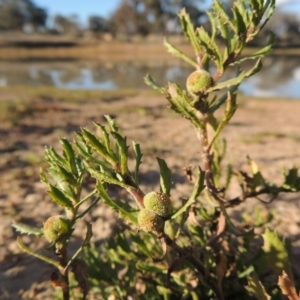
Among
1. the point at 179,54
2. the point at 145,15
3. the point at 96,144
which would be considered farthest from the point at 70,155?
the point at 145,15

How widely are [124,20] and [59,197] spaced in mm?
45253

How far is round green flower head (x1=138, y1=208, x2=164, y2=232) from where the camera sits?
2.65 feet

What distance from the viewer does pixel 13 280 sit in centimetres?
184

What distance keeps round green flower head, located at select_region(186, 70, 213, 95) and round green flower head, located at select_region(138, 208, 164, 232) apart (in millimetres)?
→ 361

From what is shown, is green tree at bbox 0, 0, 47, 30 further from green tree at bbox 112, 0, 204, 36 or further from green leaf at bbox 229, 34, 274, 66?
green leaf at bbox 229, 34, 274, 66

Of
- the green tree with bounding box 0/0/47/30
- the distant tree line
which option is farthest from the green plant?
the green tree with bounding box 0/0/47/30

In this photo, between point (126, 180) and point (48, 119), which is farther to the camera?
point (48, 119)

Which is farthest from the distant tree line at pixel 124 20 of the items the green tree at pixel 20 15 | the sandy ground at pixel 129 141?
the sandy ground at pixel 129 141

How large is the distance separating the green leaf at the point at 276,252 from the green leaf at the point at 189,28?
592 mm

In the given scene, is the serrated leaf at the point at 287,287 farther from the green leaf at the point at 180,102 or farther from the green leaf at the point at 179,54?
the green leaf at the point at 179,54

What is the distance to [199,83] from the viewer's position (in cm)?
100

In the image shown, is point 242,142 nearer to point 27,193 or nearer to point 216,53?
point 27,193

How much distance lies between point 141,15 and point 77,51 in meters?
11.6

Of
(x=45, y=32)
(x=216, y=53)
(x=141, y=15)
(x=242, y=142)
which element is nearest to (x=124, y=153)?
(x=216, y=53)
